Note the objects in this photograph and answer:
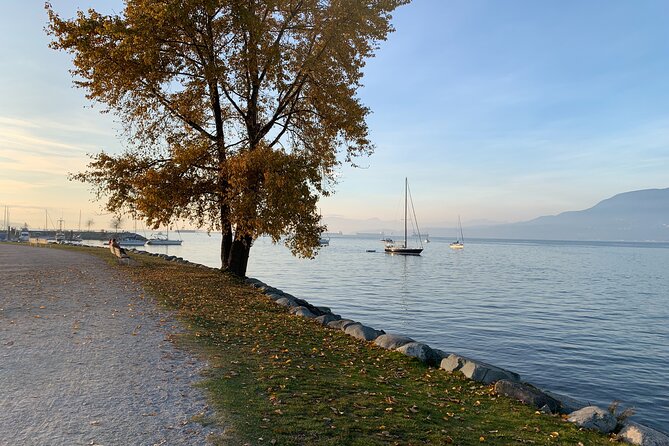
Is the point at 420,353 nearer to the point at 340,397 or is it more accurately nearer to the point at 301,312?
the point at 340,397

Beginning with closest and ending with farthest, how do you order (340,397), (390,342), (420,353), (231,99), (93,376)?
(340,397), (93,376), (420,353), (390,342), (231,99)

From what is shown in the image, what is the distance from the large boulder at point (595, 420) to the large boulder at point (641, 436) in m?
→ 0.23

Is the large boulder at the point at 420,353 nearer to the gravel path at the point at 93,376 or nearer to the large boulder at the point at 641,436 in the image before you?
the large boulder at the point at 641,436

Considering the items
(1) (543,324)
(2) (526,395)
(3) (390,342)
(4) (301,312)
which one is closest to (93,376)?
(3) (390,342)

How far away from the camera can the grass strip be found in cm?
662

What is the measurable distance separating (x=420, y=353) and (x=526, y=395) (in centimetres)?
285

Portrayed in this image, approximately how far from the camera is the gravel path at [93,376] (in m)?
6.12

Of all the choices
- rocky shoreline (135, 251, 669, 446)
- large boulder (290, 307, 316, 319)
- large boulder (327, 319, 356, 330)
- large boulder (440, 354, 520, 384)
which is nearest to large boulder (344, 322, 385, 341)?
rocky shoreline (135, 251, 669, 446)

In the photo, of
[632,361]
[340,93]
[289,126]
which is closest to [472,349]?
[632,361]

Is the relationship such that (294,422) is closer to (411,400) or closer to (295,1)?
(411,400)

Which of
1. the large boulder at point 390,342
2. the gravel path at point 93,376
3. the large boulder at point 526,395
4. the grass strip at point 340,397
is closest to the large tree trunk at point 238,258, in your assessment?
the gravel path at point 93,376

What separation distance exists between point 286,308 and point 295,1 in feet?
47.7

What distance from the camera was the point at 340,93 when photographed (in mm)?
22609

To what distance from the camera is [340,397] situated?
26.4ft
